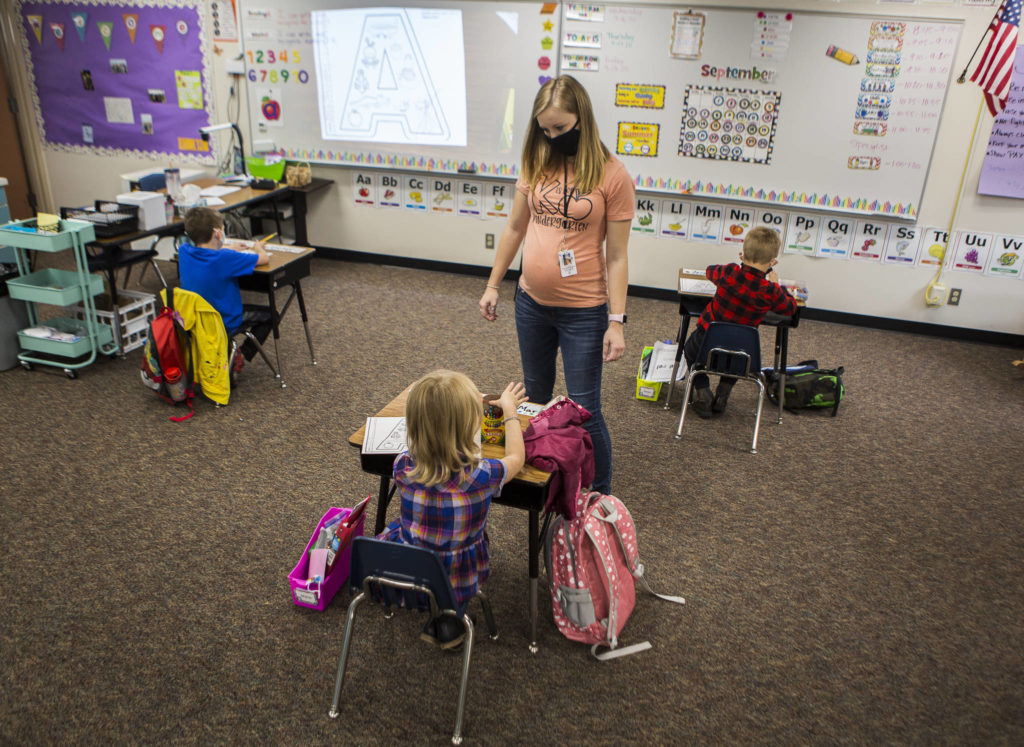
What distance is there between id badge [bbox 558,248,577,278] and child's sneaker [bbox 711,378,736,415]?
5.24ft

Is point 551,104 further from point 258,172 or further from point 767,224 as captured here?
point 258,172

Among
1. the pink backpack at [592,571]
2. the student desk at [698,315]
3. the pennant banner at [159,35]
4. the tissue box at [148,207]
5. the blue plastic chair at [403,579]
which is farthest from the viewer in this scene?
the pennant banner at [159,35]

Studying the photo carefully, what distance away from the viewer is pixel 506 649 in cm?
219

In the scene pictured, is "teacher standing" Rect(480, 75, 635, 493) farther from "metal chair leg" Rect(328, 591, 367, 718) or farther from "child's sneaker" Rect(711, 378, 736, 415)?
"child's sneaker" Rect(711, 378, 736, 415)

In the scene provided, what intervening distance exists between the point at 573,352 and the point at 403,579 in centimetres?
100

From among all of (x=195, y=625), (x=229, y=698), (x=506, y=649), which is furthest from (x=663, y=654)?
(x=195, y=625)

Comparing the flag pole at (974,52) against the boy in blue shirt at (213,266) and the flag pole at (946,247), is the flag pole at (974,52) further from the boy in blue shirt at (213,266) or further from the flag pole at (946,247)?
the boy in blue shirt at (213,266)

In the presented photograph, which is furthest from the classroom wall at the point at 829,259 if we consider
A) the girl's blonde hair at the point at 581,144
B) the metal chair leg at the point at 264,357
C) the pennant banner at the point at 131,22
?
the girl's blonde hair at the point at 581,144

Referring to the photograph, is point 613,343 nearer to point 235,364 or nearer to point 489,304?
point 489,304

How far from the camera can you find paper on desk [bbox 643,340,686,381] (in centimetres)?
377

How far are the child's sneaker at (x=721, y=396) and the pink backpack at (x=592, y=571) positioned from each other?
161 cm

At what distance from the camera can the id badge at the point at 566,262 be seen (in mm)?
2320

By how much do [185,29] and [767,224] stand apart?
4.49 meters

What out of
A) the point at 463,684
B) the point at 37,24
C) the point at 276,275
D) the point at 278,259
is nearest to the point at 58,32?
the point at 37,24
